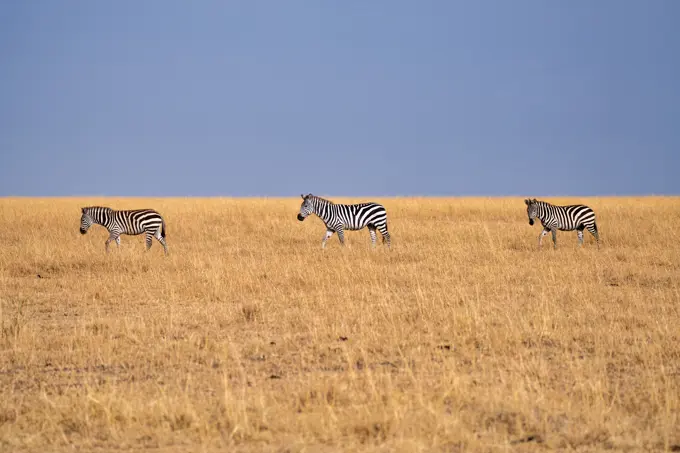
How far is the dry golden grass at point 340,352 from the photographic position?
18.0 ft

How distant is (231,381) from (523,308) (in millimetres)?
5004

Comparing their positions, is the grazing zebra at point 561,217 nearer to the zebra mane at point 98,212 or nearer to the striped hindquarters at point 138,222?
the striped hindquarters at point 138,222

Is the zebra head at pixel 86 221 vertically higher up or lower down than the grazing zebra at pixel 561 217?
lower down

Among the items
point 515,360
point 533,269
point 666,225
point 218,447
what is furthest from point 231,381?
point 666,225

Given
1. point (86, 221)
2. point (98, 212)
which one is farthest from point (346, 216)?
point (86, 221)

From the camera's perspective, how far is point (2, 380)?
702cm

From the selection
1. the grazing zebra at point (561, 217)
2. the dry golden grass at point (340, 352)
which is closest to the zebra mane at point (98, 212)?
the dry golden grass at point (340, 352)

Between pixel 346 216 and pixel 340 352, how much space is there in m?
12.3

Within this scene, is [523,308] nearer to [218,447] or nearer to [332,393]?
[332,393]

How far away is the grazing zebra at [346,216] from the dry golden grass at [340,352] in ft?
10.5

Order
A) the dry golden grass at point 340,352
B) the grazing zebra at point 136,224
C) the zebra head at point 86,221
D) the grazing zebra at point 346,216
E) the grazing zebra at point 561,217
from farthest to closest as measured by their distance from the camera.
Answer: the zebra head at point 86,221 < the grazing zebra at point 561,217 < the grazing zebra at point 346,216 < the grazing zebra at point 136,224 < the dry golden grass at point 340,352

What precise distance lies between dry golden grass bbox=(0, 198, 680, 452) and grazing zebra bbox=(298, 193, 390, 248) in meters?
3.21

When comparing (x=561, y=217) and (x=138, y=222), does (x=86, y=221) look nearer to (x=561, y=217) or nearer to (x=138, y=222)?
(x=138, y=222)

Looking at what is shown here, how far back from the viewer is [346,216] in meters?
20.2
